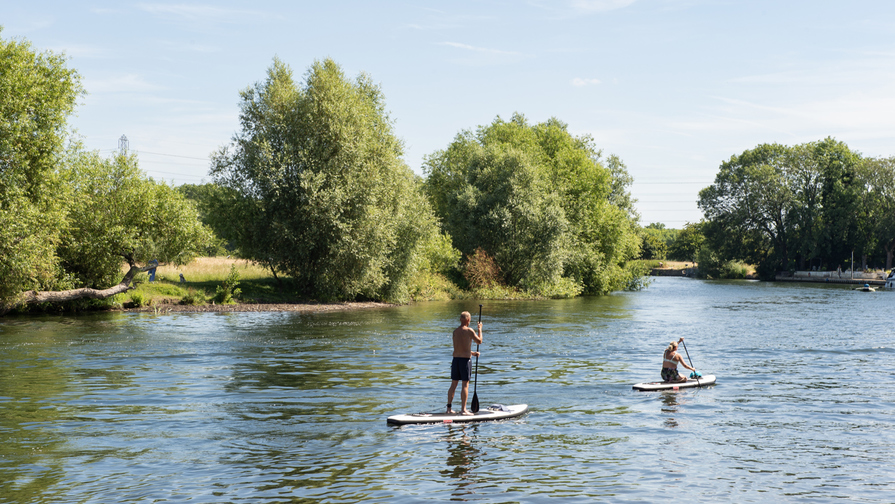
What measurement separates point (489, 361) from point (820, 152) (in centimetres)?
11843

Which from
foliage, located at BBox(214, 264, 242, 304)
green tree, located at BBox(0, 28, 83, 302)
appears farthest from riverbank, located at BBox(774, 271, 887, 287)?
green tree, located at BBox(0, 28, 83, 302)

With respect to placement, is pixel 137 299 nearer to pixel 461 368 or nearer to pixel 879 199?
pixel 461 368

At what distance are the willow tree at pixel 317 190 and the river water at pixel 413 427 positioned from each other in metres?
16.3

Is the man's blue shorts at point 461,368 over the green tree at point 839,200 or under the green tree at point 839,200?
under

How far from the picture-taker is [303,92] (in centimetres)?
5553

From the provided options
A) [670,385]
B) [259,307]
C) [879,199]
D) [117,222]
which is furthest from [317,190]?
[879,199]

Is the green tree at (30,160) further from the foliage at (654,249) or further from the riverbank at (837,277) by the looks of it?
the foliage at (654,249)

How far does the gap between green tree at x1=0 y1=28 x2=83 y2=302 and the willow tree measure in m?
15.0

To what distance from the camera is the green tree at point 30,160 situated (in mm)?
36000

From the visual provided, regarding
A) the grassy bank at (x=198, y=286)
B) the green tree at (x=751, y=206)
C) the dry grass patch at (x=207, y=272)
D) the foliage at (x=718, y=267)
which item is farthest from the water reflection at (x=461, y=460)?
the foliage at (x=718, y=267)

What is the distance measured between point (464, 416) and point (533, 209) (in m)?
52.3

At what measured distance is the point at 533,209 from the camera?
226 feet

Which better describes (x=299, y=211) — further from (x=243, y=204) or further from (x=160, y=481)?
(x=160, y=481)

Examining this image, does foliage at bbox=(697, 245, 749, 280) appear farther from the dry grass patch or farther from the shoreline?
the dry grass patch
